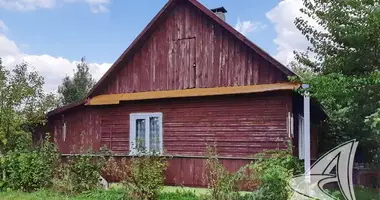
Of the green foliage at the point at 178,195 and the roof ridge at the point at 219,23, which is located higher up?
the roof ridge at the point at 219,23

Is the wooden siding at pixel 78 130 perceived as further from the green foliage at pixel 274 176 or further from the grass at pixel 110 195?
the green foliage at pixel 274 176

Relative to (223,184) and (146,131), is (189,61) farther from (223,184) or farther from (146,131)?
(223,184)

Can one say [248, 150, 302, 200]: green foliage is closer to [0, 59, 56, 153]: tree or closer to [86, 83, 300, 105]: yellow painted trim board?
[86, 83, 300, 105]: yellow painted trim board

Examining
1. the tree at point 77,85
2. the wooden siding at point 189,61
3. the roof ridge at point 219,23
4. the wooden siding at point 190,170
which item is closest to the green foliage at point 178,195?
the wooden siding at point 190,170

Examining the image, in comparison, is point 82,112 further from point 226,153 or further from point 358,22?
point 358,22

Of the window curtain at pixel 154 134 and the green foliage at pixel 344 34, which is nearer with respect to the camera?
the green foliage at pixel 344 34

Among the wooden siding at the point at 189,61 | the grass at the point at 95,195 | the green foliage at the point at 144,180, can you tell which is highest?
the wooden siding at the point at 189,61

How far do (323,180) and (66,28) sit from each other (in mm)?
13193

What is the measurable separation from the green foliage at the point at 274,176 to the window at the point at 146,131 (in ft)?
12.8

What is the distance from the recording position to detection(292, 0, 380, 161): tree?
869cm

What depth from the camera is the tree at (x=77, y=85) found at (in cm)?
2675

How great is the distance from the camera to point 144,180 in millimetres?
10484

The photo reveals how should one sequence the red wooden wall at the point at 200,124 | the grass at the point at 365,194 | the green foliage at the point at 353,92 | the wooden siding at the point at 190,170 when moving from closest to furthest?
the green foliage at the point at 353,92, the grass at the point at 365,194, the red wooden wall at the point at 200,124, the wooden siding at the point at 190,170

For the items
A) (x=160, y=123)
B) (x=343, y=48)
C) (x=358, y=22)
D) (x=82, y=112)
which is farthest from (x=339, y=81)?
(x=82, y=112)
